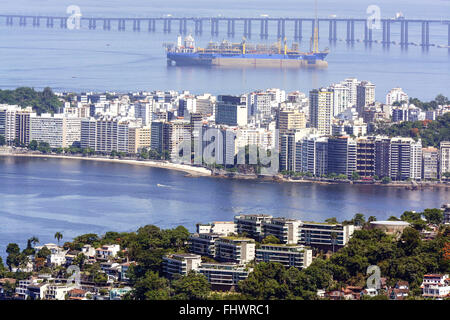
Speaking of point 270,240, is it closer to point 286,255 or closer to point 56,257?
point 286,255

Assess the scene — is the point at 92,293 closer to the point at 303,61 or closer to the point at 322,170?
the point at 322,170

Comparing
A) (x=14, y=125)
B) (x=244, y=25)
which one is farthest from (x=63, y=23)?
(x=14, y=125)

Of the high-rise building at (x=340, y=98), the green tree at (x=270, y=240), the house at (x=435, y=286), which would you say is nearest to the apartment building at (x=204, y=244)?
the green tree at (x=270, y=240)

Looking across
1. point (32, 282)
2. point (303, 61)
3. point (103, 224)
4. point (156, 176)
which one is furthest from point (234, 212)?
point (303, 61)

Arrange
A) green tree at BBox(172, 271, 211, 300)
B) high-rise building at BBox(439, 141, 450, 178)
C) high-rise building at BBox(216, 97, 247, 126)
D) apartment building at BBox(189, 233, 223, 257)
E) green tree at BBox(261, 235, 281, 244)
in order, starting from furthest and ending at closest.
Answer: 1. high-rise building at BBox(216, 97, 247, 126)
2. high-rise building at BBox(439, 141, 450, 178)
3. green tree at BBox(261, 235, 281, 244)
4. apartment building at BBox(189, 233, 223, 257)
5. green tree at BBox(172, 271, 211, 300)

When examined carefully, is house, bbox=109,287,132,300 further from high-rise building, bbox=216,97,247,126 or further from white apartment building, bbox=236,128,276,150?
high-rise building, bbox=216,97,247,126

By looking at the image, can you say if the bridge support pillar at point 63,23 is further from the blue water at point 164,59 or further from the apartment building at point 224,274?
the apartment building at point 224,274

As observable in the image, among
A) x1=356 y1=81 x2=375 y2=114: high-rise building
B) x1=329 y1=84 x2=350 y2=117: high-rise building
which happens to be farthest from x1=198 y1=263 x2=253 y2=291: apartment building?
x1=356 y1=81 x2=375 y2=114: high-rise building
